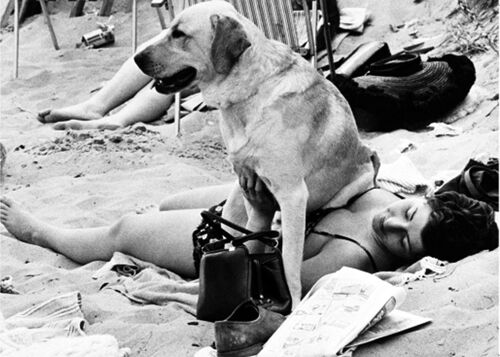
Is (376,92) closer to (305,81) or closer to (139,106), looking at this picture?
(139,106)

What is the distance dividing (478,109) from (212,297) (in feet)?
11.8

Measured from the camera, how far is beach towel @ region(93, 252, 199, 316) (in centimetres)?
368

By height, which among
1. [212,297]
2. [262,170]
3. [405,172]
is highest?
[262,170]

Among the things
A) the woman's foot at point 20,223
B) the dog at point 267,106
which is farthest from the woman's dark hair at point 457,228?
the woman's foot at point 20,223

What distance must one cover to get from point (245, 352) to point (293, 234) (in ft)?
2.23

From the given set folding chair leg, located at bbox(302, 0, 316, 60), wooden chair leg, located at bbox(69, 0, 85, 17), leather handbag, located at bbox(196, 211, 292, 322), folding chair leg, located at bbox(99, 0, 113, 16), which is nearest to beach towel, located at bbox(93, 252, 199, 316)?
leather handbag, located at bbox(196, 211, 292, 322)

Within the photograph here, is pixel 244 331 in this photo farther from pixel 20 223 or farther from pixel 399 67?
pixel 399 67

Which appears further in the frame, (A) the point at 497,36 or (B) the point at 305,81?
(A) the point at 497,36

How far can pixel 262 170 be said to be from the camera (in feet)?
11.6

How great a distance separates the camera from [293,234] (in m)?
3.46

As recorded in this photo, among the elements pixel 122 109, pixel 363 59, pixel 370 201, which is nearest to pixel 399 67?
pixel 363 59

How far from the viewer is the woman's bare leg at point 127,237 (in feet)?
13.6

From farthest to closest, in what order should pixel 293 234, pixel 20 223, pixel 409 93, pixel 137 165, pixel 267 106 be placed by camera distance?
pixel 409 93 < pixel 137 165 < pixel 20 223 < pixel 267 106 < pixel 293 234

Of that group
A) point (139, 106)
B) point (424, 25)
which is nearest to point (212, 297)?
point (139, 106)
